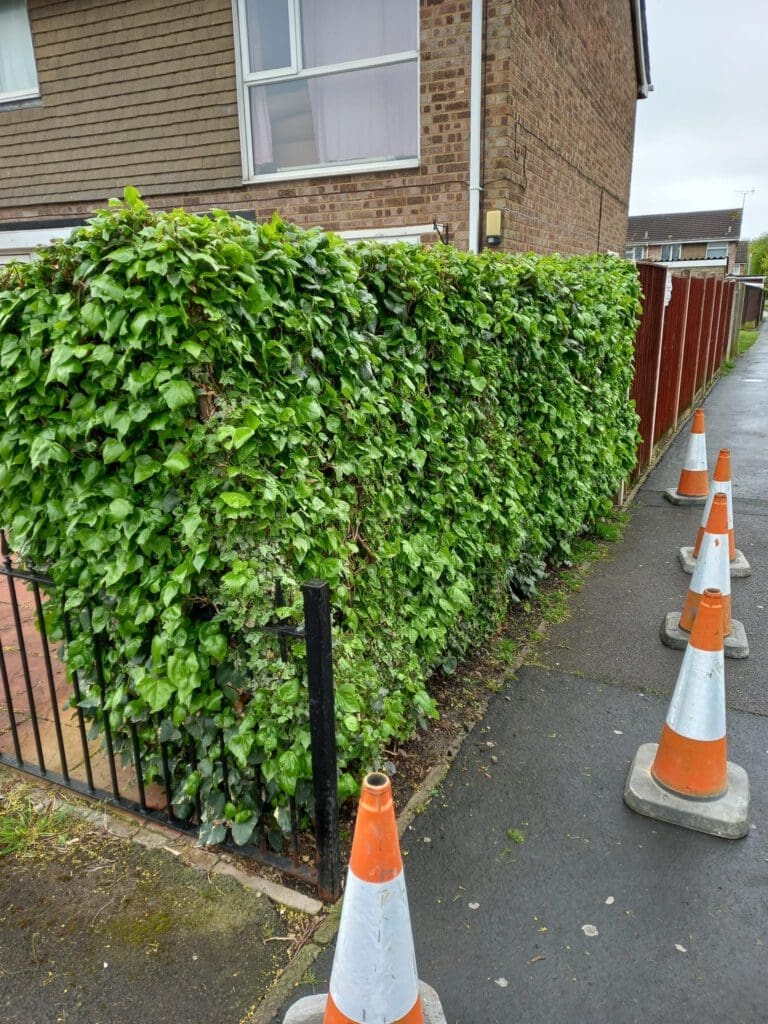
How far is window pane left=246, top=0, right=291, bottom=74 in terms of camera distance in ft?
24.6

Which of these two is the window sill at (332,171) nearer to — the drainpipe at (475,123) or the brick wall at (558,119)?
the drainpipe at (475,123)

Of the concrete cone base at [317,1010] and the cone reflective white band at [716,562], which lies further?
the cone reflective white band at [716,562]

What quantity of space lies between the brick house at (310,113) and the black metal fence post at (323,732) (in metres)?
5.83

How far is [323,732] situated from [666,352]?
7353 millimetres

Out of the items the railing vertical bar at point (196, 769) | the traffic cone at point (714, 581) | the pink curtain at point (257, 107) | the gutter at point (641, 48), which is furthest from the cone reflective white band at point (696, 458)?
the gutter at point (641, 48)

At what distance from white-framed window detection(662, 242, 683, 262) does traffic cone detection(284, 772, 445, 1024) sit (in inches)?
2690

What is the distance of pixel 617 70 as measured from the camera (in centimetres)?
1083

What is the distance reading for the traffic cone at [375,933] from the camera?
1613 mm

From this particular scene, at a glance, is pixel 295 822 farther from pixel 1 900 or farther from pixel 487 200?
pixel 487 200

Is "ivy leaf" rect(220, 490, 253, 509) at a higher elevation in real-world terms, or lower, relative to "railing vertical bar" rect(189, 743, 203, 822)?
higher

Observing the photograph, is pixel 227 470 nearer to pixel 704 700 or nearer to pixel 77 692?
pixel 77 692

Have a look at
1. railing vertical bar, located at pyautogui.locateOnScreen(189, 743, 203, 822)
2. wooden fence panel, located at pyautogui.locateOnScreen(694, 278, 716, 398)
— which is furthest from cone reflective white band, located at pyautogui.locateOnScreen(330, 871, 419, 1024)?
wooden fence panel, located at pyautogui.locateOnScreen(694, 278, 716, 398)

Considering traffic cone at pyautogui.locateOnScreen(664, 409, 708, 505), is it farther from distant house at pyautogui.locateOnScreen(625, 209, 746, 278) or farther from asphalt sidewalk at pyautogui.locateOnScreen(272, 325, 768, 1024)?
distant house at pyautogui.locateOnScreen(625, 209, 746, 278)

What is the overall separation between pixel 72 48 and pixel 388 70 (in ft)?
12.9
